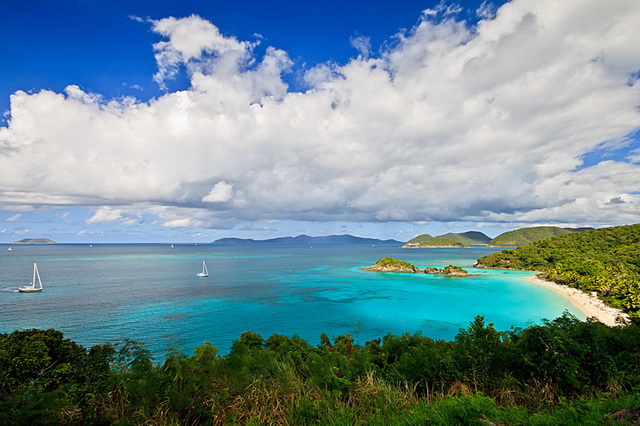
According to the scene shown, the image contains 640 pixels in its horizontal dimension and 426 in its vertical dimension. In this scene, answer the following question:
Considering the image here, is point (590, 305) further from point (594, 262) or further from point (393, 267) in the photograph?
point (393, 267)

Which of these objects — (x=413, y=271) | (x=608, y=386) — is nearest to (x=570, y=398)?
(x=608, y=386)

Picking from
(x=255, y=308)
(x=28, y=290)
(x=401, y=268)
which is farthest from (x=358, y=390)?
(x=401, y=268)

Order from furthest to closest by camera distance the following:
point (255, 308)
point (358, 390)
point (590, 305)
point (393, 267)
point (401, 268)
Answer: point (393, 267), point (401, 268), point (255, 308), point (590, 305), point (358, 390)

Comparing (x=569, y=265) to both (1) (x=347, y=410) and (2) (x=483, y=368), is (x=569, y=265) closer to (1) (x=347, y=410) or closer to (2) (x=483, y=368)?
(2) (x=483, y=368)

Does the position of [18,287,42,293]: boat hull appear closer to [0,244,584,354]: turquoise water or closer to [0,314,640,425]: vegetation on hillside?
[0,244,584,354]: turquoise water

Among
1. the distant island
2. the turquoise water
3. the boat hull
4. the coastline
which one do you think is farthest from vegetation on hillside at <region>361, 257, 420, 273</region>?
the boat hull

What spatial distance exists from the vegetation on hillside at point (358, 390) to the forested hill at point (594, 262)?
34.2m

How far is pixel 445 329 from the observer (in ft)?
115

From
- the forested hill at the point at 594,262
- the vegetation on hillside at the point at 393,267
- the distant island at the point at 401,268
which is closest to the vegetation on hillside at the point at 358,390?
the forested hill at the point at 594,262

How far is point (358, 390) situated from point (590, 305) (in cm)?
5277

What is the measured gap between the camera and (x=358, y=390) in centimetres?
575

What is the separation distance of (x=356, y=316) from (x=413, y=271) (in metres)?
56.0

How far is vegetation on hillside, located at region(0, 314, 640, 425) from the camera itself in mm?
4711

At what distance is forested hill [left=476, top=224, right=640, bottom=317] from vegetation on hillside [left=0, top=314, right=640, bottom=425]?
34.2 m
